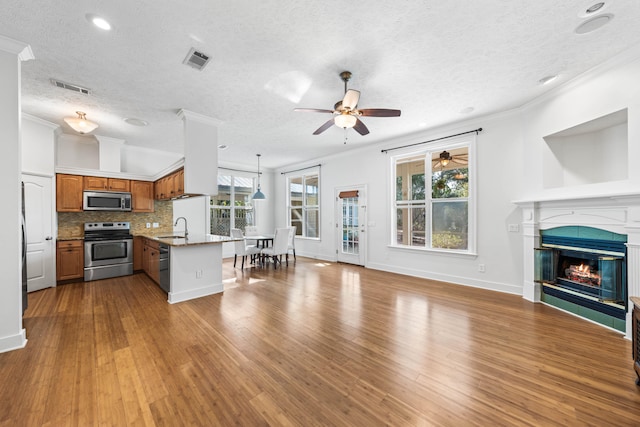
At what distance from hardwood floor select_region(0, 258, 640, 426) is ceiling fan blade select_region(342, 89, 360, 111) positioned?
259 cm

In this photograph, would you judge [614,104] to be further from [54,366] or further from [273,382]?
[54,366]

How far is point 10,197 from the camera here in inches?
98.3

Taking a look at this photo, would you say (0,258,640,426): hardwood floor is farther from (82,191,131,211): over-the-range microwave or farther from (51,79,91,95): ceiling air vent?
(51,79,91,95): ceiling air vent

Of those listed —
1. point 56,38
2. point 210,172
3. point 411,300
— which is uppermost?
point 56,38

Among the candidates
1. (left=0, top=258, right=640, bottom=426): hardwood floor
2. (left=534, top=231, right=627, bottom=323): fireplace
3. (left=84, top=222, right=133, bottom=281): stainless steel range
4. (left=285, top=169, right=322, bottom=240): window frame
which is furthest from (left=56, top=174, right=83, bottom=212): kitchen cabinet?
(left=534, top=231, right=627, bottom=323): fireplace

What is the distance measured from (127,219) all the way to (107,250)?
0.89 meters

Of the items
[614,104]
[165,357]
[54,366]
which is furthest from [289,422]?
[614,104]

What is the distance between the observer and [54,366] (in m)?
2.19

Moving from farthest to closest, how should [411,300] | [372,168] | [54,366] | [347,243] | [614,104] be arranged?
[347,243] → [372,168] → [411,300] → [614,104] → [54,366]

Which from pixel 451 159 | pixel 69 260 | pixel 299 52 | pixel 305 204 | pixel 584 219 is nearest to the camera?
pixel 299 52

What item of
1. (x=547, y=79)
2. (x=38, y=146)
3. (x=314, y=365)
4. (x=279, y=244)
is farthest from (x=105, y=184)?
(x=547, y=79)

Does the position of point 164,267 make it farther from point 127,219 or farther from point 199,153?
point 127,219

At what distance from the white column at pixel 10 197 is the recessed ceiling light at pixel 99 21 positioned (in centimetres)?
95

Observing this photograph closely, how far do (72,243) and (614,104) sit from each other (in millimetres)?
8462
